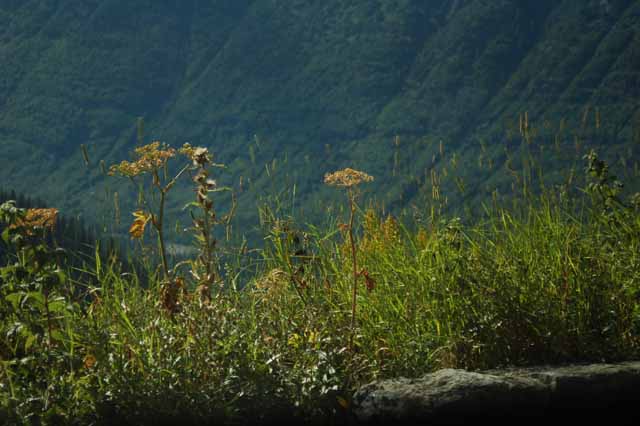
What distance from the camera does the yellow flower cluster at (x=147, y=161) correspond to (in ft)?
14.1

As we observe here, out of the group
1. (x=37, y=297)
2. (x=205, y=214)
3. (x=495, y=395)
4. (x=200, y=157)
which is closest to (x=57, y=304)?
(x=37, y=297)

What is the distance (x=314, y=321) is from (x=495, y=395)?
1044 mm

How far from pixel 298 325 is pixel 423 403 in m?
0.98

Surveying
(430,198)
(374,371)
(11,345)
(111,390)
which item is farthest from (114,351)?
(430,198)

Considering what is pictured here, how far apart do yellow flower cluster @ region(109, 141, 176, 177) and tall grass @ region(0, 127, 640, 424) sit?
1.15 ft

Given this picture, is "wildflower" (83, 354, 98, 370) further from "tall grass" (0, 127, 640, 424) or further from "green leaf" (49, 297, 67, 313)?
"green leaf" (49, 297, 67, 313)

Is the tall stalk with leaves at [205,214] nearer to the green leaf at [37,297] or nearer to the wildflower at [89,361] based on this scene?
the wildflower at [89,361]

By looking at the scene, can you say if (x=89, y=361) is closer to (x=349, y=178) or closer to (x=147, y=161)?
(x=147, y=161)

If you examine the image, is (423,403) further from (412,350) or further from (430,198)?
(430,198)

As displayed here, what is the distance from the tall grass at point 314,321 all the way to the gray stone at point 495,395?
243 mm

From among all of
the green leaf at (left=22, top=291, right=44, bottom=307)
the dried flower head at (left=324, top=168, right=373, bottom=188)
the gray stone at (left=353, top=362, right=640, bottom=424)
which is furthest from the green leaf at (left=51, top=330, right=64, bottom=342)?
the dried flower head at (left=324, top=168, right=373, bottom=188)

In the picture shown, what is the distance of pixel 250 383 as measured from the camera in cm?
381

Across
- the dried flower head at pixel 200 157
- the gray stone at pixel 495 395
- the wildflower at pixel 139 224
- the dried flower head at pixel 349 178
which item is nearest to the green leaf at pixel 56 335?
the wildflower at pixel 139 224

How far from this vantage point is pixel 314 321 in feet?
14.0
